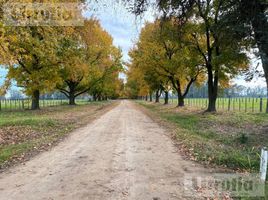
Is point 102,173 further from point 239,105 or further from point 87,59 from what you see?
point 87,59

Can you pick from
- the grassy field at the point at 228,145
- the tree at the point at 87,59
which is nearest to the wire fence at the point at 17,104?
the tree at the point at 87,59

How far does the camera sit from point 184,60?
2467 cm

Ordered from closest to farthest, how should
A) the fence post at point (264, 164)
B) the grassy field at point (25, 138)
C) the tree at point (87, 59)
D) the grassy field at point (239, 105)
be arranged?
the fence post at point (264, 164)
the grassy field at point (25, 138)
the grassy field at point (239, 105)
the tree at point (87, 59)

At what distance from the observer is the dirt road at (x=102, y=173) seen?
18.4 feet

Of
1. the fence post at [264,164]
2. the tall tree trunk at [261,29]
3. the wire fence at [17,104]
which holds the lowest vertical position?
the wire fence at [17,104]

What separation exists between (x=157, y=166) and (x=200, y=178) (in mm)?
1215

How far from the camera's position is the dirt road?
561 cm

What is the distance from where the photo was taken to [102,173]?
682 centimetres

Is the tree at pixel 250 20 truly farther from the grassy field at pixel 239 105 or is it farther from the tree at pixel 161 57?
the grassy field at pixel 239 105

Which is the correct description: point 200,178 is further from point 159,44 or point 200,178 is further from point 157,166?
point 159,44

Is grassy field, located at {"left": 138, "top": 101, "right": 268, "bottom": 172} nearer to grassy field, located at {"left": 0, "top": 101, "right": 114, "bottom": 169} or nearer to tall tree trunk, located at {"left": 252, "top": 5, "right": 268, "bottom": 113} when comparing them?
tall tree trunk, located at {"left": 252, "top": 5, "right": 268, "bottom": 113}

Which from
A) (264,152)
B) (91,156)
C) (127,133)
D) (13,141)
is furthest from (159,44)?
(264,152)

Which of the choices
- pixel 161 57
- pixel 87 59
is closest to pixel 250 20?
pixel 161 57

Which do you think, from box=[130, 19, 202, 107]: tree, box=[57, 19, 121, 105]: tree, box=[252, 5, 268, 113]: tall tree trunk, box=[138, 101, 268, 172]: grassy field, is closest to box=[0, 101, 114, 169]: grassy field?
box=[138, 101, 268, 172]: grassy field
